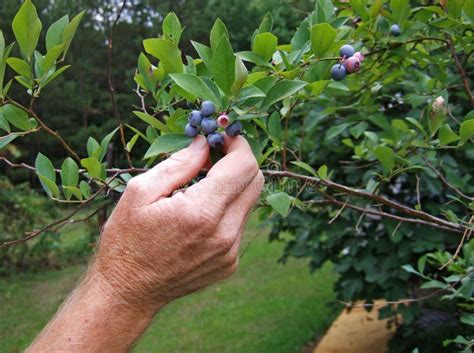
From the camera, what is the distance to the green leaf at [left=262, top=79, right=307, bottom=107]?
0.87 meters

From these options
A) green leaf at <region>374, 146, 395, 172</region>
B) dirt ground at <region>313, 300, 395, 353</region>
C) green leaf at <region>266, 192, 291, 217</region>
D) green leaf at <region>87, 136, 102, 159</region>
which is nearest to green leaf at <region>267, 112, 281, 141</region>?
green leaf at <region>266, 192, 291, 217</region>

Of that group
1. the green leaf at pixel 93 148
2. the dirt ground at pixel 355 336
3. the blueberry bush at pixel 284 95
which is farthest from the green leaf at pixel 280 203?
the dirt ground at pixel 355 336

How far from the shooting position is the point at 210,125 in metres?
0.86

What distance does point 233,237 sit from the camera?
883 mm

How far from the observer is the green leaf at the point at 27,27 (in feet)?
2.88

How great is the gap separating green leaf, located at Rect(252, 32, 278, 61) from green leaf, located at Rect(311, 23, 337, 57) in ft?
0.21

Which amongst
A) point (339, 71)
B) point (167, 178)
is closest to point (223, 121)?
point (167, 178)

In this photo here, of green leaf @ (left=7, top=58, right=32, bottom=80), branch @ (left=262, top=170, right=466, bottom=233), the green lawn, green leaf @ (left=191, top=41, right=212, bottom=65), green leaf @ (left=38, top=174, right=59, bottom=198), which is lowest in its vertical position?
the green lawn

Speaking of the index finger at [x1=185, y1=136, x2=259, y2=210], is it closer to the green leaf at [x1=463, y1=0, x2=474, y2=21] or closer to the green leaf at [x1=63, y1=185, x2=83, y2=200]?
the green leaf at [x1=63, y1=185, x2=83, y2=200]

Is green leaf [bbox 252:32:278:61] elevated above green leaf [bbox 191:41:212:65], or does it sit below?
below

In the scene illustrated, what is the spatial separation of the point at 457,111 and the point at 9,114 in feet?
7.71

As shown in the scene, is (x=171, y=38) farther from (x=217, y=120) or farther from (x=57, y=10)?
(x=57, y=10)

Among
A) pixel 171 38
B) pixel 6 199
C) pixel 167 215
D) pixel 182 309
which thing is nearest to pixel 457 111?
pixel 171 38

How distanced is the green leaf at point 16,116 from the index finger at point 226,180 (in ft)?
1.25
